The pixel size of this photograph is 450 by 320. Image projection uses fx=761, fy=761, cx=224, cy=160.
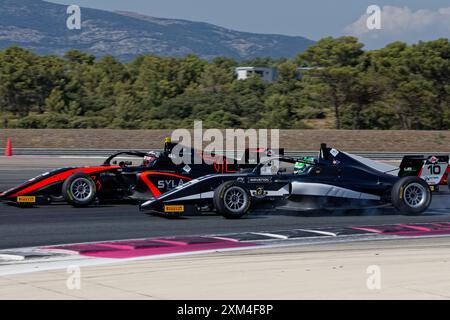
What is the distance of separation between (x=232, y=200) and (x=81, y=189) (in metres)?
3.10

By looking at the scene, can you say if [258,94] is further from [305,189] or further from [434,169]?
[305,189]

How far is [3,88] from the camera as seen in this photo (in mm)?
55188

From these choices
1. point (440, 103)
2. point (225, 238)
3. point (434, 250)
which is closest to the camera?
point (434, 250)

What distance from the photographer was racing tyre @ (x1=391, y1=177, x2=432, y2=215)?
12695 mm

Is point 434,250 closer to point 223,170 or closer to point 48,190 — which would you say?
point 223,170

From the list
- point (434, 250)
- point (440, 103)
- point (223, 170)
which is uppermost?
point (440, 103)

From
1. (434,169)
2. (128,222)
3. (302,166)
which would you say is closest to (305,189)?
(302,166)

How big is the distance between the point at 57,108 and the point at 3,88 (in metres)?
4.96

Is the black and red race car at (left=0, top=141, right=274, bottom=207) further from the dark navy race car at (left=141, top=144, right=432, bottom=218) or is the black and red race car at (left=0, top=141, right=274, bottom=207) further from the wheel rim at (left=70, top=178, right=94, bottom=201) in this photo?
the dark navy race car at (left=141, top=144, right=432, bottom=218)

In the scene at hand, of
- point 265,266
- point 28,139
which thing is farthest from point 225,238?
point 28,139

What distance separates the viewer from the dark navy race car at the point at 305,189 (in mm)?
12070

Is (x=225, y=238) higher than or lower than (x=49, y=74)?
lower

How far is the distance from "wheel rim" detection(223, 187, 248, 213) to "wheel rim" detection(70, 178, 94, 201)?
2.95 metres

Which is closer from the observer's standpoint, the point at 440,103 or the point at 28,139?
the point at 28,139
